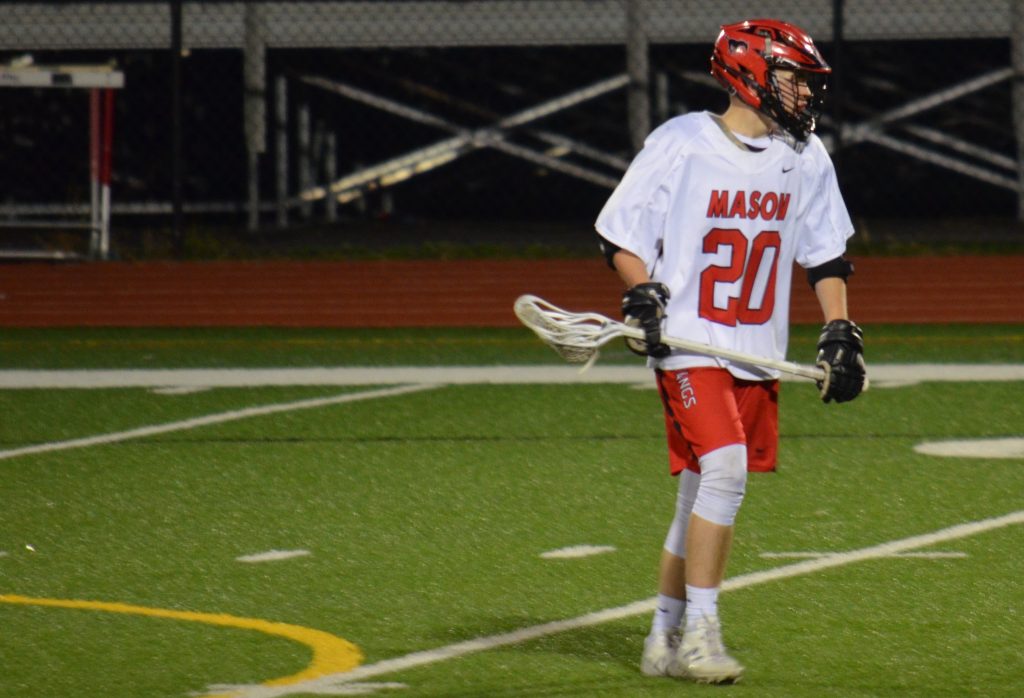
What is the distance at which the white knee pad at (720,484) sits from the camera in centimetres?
497

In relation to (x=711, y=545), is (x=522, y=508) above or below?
below

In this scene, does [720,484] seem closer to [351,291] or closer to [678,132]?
[678,132]

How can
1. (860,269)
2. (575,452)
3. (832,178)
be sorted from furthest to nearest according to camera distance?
(860,269)
(575,452)
(832,178)

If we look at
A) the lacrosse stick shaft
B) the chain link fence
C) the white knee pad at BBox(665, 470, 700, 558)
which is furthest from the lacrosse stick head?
the chain link fence

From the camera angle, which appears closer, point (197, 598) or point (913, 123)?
point (197, 598)

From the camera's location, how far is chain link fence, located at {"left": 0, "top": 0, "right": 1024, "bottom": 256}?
17266 mm

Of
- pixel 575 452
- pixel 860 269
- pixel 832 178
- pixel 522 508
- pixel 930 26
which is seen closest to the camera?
pixel 832 178

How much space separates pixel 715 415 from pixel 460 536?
6.65ft

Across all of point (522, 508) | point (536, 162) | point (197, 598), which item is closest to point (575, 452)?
point (522, 508)

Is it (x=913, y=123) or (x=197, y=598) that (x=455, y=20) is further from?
(x=197, y=598)

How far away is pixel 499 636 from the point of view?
5414mm

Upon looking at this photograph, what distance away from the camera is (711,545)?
4.97 meters

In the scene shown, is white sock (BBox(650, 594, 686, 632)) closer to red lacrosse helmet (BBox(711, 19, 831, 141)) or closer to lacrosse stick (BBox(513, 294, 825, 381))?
lacrosse stick (BBox(513, 294, 825, 381))

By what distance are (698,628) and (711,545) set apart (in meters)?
0.20
